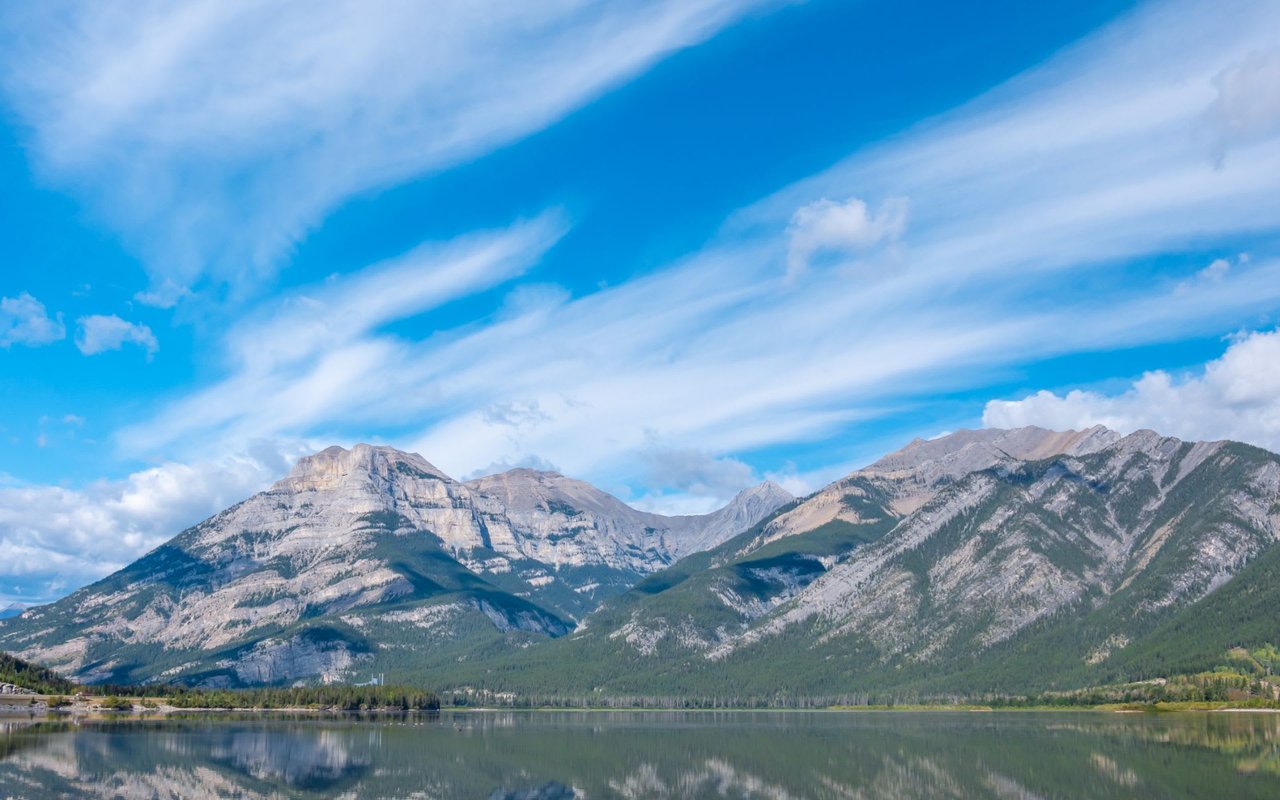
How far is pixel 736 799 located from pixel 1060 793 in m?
28.5

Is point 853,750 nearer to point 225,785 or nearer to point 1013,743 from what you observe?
point 1013,743

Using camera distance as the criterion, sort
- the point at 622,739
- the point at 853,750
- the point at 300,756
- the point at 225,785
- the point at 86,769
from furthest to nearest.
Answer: the point at 622,739 < the point at 853,750 < the point at 300,756 < the point at 86,769 < the point at 225,785

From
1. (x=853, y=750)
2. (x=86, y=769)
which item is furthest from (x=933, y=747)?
(x=86, y=769)

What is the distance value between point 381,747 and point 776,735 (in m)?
68.4

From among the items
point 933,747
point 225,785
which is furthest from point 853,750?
point 225,785

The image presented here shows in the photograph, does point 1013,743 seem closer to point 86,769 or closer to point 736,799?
point 736,799

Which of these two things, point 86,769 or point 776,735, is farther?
point 776,735

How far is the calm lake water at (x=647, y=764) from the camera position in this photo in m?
95.1

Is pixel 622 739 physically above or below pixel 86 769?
below

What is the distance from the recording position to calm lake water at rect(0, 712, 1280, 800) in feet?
312

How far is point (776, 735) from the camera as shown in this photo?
182 meters

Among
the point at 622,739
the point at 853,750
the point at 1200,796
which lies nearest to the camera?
the point at 1200,796

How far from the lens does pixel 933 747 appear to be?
477ft

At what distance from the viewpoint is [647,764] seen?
123062 mm
